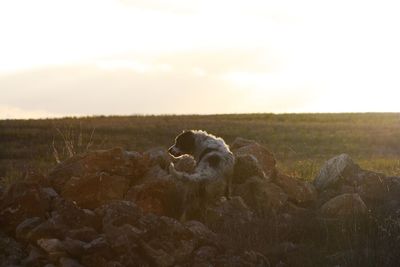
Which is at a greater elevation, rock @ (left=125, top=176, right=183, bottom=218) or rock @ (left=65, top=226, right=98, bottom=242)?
Answer: rock @ (left=125, top=176, right=183, bottom=218)

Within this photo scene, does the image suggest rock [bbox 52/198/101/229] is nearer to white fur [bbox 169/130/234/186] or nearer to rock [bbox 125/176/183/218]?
rock [bbox 125/176/183/218]

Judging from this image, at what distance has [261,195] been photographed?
13.0 m

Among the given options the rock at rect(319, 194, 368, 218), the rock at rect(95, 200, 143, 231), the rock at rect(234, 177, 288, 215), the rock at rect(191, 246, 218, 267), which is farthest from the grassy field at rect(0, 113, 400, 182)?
the rock at rect(191, 246, 218, 267)

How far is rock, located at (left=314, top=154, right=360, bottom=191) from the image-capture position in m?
14.4

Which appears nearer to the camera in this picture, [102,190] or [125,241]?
[125,241]

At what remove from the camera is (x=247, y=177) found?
13523mm

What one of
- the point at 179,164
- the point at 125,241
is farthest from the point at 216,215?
the point at 125,241

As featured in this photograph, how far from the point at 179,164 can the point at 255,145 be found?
250 centimetres

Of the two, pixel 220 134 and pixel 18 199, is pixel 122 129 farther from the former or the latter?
pixel 18 199

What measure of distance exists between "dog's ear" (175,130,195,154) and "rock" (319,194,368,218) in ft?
8.49

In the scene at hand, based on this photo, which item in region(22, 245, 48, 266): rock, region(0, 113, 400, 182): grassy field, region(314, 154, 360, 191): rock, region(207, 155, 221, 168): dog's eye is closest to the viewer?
region(22, 245, 48, 266): rock

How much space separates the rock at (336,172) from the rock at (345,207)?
1.77 m

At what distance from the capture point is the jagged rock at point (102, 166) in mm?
12250

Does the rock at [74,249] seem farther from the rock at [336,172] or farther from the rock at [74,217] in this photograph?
the rock at [336,172]
